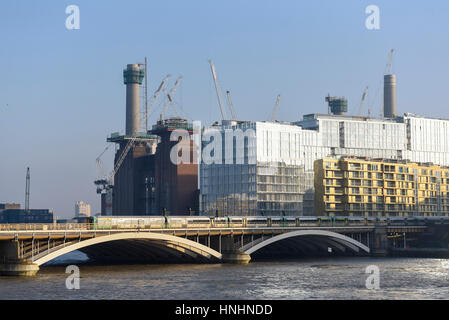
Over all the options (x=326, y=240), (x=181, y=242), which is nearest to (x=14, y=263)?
(x=181, y=242)

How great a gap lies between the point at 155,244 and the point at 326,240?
164 ft

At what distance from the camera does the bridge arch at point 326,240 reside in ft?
480

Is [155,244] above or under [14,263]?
above

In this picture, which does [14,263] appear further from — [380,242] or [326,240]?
[380,242]

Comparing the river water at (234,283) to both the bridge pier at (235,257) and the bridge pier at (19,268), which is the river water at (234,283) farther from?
the bridge pier at (235,257)

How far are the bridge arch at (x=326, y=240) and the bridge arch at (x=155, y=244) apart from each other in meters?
11.4

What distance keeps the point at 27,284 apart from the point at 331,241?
87.0 m

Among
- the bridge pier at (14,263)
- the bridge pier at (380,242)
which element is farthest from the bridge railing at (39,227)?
the bridge pier at (380,242)

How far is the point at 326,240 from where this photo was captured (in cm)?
16738
